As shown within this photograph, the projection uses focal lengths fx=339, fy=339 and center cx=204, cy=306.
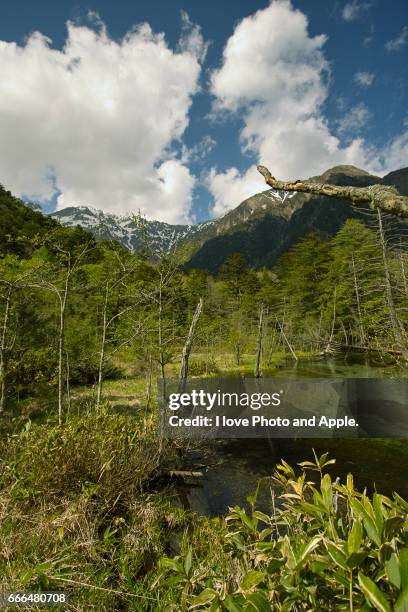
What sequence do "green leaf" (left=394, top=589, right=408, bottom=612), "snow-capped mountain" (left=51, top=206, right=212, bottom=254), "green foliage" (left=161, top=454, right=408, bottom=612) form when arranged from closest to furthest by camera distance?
"green leaf" (left=394, top=589, right=408, bottom=612)
"green foliage" (left=161, top=454, right=408, bottom=612)
"snow-capped mountain" (left=51, top=206, right=212, bottom=254)

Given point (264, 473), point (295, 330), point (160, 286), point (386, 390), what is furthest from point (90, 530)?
point (295, 330)

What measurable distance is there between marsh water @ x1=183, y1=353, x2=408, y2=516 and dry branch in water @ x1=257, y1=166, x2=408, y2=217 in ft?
20.2

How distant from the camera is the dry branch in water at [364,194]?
1762 millimetres

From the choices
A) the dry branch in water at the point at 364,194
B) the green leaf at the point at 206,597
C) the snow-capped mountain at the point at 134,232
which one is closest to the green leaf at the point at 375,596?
the green leaf at the point at 206,597

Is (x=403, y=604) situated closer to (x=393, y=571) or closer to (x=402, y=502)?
(x=393, y=571)

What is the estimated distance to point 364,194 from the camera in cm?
182

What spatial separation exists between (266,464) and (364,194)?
8946 mm

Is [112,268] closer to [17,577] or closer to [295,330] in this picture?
[17,577]

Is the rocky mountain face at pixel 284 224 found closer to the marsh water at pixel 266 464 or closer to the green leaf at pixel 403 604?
the marsh water at pixel 266 464

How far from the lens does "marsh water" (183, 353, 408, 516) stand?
7.24 meters

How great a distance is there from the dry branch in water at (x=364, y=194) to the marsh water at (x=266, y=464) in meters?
6.16

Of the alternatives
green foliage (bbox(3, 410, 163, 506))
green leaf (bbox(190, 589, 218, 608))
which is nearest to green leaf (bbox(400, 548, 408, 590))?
green leaf (bbox(190, 589, 218, 608))

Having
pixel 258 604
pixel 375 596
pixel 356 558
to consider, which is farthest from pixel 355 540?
pixel 258 604

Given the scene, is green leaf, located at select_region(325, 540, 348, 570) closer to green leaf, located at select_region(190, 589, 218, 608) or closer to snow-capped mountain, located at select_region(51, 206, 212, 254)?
green leaf, located at select_region(190, 589, 218, 608)
